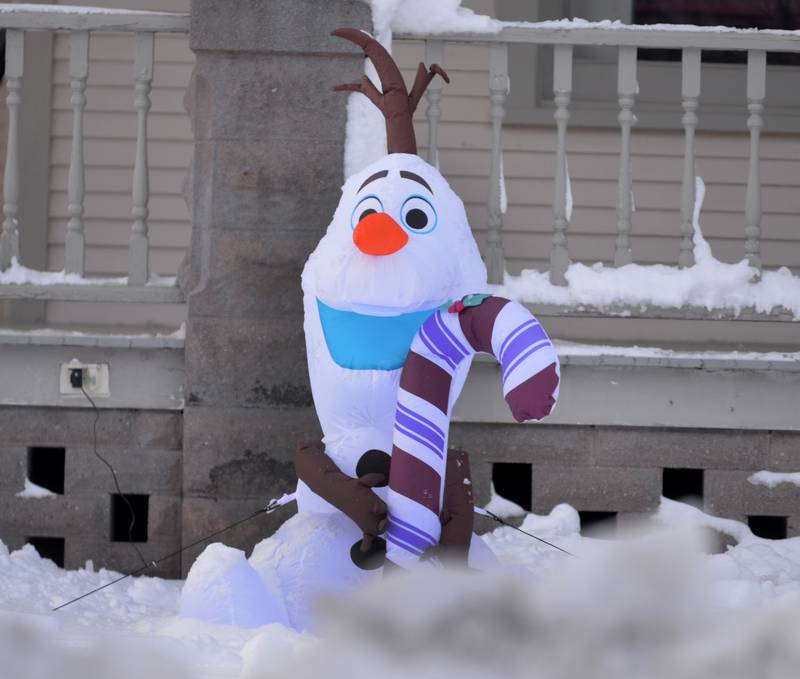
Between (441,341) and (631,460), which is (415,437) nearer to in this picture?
(441,341)

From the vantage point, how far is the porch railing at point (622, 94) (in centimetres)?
409

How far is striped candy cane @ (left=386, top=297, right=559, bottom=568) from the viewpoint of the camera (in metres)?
3.15

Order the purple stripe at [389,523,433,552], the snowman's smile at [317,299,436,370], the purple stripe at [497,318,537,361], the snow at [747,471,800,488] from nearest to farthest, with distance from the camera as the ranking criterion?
the purple stripe at [497,318,537,361] < the purple stripe at [389,523,433,552] < the snowman's smile at [317,299,436,370] < the snow at [747,471,800,488]

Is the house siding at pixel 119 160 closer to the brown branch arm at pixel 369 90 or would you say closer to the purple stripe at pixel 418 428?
the brown branch arm at pixel 369 90

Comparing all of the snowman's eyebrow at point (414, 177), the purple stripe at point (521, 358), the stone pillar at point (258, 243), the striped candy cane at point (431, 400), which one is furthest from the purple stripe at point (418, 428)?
the stone pillar at point (258, 243)

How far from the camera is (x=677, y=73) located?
5.96 meters

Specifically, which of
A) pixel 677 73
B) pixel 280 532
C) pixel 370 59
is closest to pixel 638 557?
pixel 280 532

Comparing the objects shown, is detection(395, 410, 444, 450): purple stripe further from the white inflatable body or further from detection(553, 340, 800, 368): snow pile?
detection(553, 340, 800, 368): snow pile

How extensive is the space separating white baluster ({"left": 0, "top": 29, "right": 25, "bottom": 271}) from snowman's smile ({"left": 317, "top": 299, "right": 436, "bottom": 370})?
1.39 metres

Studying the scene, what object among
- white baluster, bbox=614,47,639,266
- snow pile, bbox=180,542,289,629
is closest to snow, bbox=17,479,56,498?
snow pile, bbox=180,542,289,629

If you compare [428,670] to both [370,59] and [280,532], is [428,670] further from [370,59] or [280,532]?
[370,59]

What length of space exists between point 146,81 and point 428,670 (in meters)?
3.44

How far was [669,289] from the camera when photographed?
4.08 meters

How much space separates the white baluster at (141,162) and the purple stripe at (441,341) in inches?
52.0
